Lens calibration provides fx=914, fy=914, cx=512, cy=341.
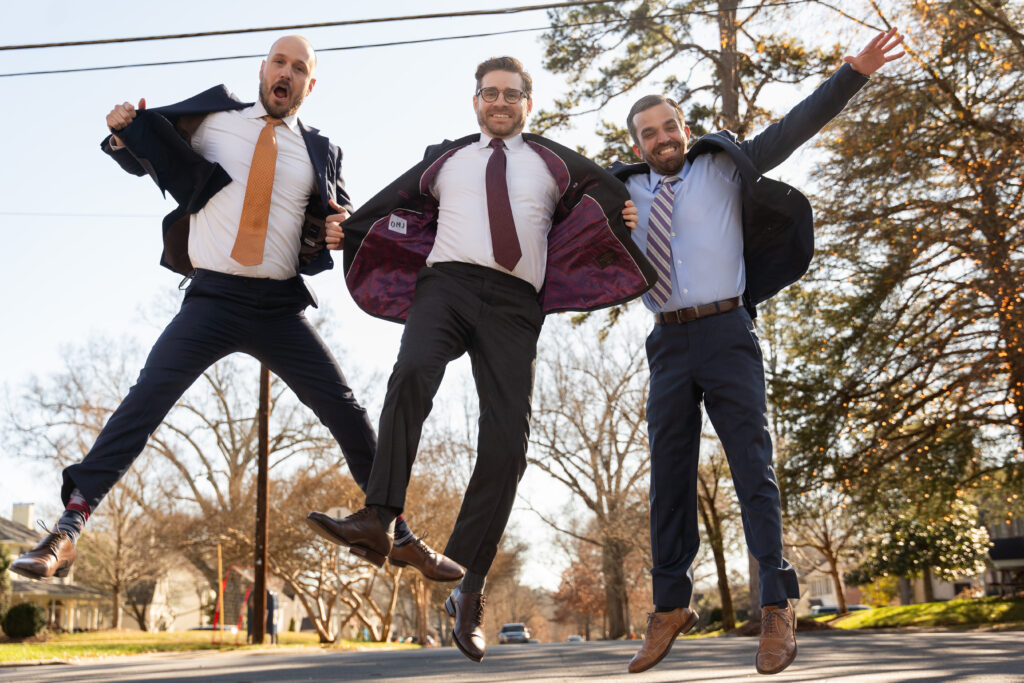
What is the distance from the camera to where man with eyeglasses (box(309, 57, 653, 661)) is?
12.2 feet

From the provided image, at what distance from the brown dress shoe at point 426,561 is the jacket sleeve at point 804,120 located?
7.57 ft

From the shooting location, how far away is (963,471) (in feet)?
56.5

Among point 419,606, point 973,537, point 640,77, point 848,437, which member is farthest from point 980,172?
point 419,606

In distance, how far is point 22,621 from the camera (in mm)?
28062

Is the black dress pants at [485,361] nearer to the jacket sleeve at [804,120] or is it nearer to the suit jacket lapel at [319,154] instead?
the suit jacket lapel at [319,154]

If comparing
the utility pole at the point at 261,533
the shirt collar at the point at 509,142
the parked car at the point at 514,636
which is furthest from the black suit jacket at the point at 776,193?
the parked car at the point at 514,636

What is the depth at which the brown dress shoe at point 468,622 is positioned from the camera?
377cm

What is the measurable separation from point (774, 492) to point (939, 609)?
78.2 feet

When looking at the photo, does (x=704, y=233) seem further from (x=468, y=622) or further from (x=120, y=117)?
(x=120, y=117)

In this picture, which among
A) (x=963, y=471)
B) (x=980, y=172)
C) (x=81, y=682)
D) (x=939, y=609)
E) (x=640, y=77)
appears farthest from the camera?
(x=939, y=609)

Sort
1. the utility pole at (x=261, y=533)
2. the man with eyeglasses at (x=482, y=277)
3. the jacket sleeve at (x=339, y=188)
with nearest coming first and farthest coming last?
the man with eyeglasses at (x=482, y=277)
the jacket sleeve at (x=339, y=188)
the utility pole at (x=261, y=533)

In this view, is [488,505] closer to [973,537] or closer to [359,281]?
[359,281]

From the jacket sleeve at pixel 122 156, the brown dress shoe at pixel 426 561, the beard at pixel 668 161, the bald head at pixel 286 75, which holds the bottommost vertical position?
the brown dress shoe at pixel 426 561

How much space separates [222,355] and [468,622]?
1.65 meters
